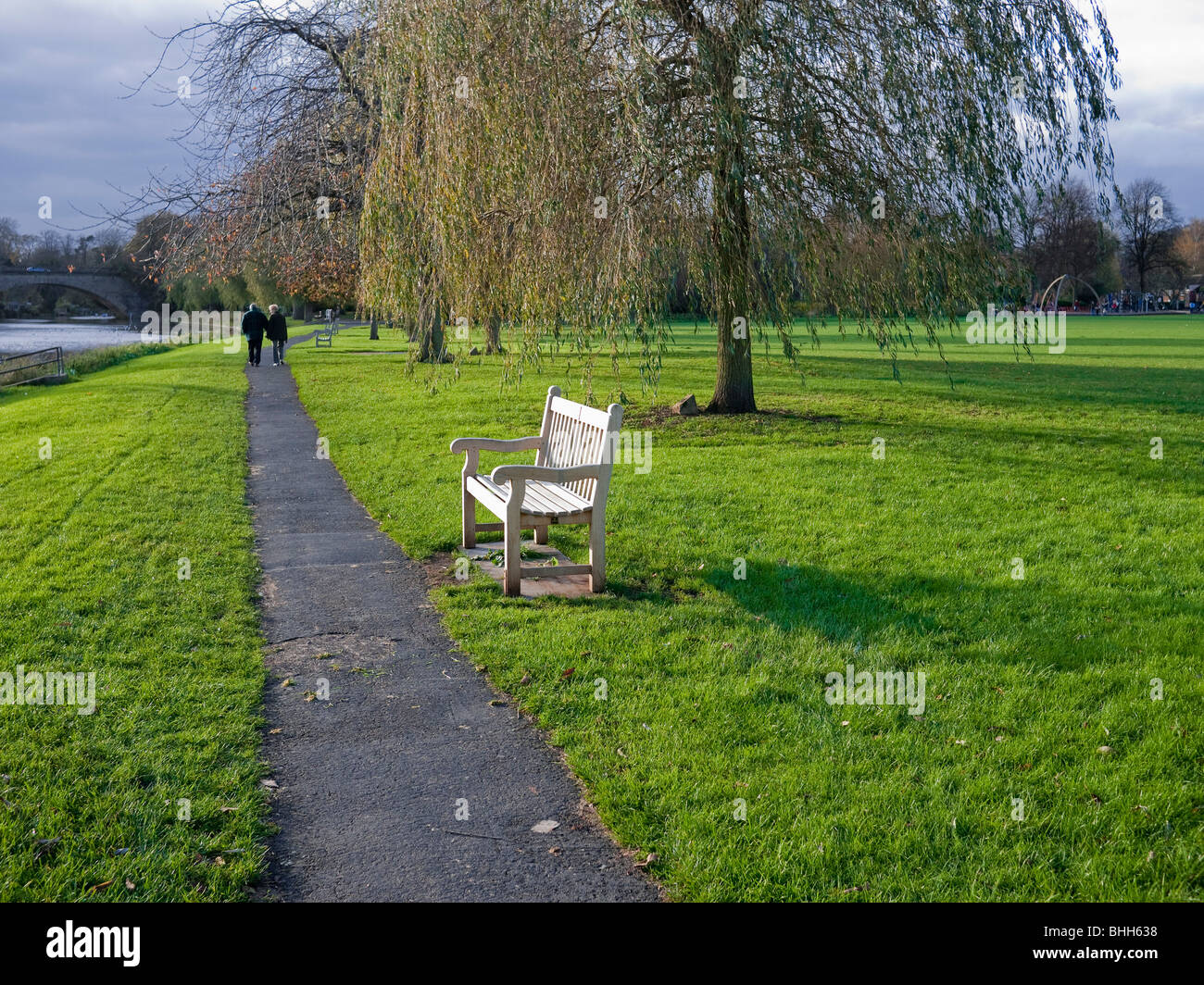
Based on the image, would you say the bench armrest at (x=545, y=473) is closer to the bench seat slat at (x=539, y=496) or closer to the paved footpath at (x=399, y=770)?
the bench seat slat at (x=539, y=496)

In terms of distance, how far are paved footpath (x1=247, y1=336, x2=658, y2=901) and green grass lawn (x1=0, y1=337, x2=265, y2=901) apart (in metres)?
0.17

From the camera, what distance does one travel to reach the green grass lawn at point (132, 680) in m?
3.38

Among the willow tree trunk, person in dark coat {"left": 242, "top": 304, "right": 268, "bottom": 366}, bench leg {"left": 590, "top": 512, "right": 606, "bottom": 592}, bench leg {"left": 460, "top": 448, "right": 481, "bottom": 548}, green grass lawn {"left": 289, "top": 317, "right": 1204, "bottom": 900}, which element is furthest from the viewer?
person in dark coat {"left": 242, "top": 304, "right": 268, "bottom": 366}

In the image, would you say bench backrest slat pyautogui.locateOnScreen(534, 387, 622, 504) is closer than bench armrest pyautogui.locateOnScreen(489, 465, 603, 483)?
No

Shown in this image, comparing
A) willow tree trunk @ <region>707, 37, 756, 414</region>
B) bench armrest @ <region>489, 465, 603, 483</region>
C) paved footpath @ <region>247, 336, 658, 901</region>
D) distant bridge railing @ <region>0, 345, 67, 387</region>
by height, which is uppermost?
willow tree trunk @ <region>707, 37, 756, 414</region>

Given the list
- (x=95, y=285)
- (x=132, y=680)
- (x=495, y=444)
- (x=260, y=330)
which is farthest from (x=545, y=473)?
(x=95, y=285)

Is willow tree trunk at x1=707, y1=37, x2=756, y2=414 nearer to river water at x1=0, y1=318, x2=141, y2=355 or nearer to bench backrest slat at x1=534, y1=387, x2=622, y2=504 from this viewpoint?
bench backrest slat at x1=534, y1=387, x2=622, y2=504

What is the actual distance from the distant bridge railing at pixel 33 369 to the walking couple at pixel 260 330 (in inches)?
184

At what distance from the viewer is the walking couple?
27609 millimetres

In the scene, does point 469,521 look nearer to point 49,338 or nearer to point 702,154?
point 702,154

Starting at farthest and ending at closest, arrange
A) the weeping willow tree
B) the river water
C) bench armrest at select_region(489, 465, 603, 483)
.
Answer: the river water
the weeping willow tree
bench armrest at select_region(489, 465, 603, 483)

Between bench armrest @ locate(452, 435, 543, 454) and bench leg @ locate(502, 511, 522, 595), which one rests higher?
bench armrest @ locate(452, 435, 543, 454)

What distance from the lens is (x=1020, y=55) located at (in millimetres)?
10609

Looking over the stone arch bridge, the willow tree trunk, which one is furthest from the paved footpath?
the stone arch bridge
